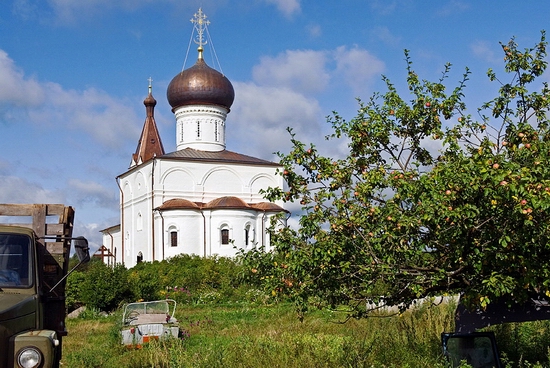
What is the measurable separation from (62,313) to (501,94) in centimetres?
491

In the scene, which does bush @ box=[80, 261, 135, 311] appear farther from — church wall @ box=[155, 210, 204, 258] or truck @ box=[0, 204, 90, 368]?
church wall @ box=[155, 210, 204, 258]

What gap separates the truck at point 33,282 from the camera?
513cm

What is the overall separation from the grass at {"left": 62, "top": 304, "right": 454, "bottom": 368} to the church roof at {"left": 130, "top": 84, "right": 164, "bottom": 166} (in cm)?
2856

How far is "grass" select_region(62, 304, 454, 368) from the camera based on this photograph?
7.51 m

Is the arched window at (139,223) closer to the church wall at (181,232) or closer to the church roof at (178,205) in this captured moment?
the church wall at (181,232)

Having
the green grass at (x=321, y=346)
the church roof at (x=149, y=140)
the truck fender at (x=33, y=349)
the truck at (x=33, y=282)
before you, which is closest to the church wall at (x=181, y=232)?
the church roof at (x=149, y=140)

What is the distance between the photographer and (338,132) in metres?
6.65

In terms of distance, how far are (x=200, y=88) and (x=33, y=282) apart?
33.8 m

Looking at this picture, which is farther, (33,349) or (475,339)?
(475,339)

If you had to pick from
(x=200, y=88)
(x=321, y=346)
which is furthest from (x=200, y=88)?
(x=321, y=346)

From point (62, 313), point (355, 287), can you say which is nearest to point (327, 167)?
point (355, 287)

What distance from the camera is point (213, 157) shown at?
38500 millimetres

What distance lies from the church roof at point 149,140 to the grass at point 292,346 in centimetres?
2856

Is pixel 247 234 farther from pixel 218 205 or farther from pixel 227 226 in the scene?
pixel 218 205
